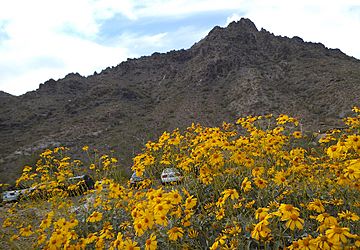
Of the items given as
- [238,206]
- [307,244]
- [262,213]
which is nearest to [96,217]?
A: [238,206]

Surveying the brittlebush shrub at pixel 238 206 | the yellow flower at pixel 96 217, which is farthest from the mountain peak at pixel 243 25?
the yellow flower at pixel 96 217

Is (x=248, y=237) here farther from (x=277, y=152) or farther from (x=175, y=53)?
(x=175, y=53)

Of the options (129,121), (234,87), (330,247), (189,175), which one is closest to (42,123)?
(129,121)

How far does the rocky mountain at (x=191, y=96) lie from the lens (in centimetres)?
2738

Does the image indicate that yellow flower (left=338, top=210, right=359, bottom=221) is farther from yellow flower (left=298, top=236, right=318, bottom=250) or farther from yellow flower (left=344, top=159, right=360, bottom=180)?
yellow flower (left=298, top=236, right=318, bottom=250)

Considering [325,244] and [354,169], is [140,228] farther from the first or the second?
[354,169]

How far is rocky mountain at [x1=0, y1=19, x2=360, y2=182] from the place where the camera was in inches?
1078

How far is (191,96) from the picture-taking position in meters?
36.2

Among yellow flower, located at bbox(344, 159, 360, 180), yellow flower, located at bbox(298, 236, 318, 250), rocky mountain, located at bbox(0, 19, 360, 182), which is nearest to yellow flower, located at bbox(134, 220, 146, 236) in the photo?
yellow flower, located at bbox(298, 236, 318, 250)

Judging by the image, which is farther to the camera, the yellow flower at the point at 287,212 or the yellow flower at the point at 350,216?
the yellow flower at the point at 350,216

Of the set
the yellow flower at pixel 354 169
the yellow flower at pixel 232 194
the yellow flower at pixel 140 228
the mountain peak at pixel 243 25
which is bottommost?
the yellow flower at pixel 140 228

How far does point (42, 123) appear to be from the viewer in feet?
114

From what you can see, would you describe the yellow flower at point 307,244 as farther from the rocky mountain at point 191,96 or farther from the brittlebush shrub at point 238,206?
the rocky mountain at point 191,96

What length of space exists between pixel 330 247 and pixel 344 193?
93.8 inches
